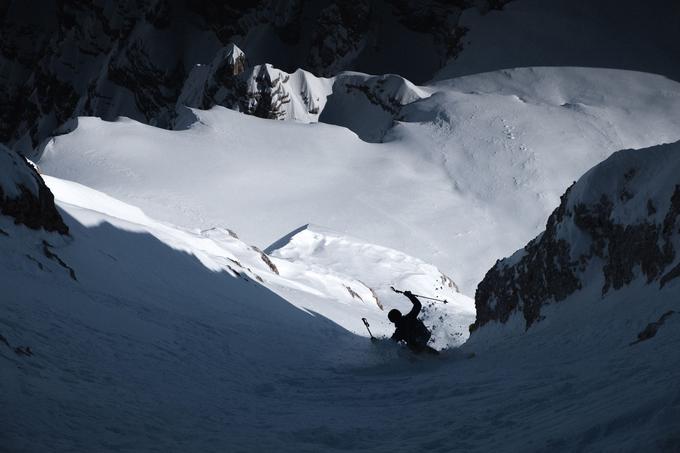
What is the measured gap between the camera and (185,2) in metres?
71.4

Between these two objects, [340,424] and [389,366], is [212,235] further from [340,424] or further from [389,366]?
[340,424]

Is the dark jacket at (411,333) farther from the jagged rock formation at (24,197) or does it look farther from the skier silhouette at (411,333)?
the jagged rock formation at (24,197)

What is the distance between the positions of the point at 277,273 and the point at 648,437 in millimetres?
16240

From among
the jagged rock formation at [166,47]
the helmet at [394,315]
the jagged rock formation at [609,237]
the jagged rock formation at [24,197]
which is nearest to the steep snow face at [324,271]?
the jagged rock formation at [24,197]

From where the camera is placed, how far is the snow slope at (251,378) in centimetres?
500

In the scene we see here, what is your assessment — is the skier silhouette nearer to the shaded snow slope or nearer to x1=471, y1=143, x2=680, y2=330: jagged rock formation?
x1=471, y1=143, x2=680, y2=330: jagged rock formation

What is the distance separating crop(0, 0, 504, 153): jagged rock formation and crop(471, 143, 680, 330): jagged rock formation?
35291 mm

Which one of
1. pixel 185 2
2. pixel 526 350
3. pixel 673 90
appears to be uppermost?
pixel 185 2

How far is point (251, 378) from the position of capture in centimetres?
838

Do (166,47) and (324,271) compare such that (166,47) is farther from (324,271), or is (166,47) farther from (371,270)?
(324,271)

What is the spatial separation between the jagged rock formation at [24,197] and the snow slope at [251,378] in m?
0.23

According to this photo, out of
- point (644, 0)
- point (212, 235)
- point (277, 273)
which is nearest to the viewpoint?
point (277, 273)

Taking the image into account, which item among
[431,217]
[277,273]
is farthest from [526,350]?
[431,217]

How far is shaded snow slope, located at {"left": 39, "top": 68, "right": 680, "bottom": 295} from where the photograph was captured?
31.6 m
